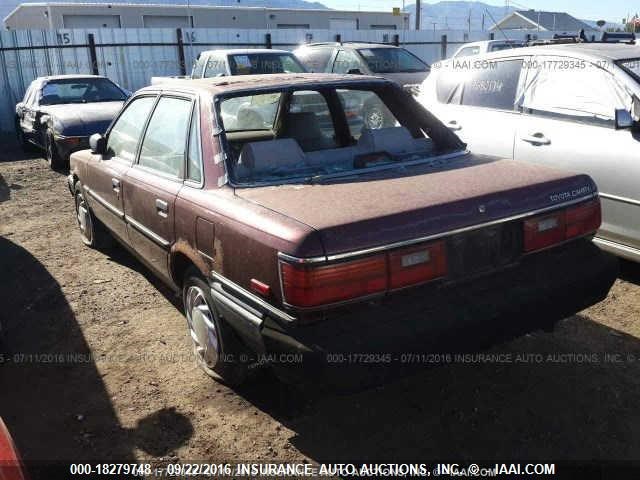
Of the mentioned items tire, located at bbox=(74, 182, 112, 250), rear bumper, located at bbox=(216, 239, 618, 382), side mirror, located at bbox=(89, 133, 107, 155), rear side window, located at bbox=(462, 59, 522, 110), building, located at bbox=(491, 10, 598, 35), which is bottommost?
tire, located at bbox=(74, 182, 112, 250)

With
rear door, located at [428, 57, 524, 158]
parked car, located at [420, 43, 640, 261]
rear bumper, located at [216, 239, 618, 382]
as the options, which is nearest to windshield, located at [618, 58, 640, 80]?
parked car, located at [420, 43, 640, 261]

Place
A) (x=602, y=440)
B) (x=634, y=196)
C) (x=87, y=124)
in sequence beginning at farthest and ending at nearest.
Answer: (x=87, y=124)
(x=634, y=196)
(x=602, y=440)

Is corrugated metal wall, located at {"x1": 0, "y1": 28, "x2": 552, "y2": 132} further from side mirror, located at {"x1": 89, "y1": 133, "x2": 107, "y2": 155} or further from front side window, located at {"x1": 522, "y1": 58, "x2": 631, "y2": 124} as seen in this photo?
front side window, located at {"x1": 522, "y1": 58, "x2": 631, "y2": 124}

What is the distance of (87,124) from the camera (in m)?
8.66

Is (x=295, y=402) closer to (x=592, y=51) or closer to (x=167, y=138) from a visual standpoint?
(x=167, y=138)

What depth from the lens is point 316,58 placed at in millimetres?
12422

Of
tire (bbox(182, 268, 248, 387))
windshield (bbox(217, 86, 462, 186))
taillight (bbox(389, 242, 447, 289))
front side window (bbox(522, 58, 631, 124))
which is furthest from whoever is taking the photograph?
front side window (bbox(522, 58, 631, 124))

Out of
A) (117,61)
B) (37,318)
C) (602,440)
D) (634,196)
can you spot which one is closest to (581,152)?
(634,196)

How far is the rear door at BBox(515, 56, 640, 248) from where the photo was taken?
4016mm

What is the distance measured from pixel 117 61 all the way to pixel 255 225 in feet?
50.7

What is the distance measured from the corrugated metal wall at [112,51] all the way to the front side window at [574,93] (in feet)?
45.2

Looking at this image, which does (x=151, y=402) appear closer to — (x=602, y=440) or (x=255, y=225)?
(x=255, y=225)

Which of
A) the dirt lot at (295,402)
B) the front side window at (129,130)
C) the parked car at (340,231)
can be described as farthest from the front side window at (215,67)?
the dirt lot at (295,402)

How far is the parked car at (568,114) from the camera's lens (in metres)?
4.05
